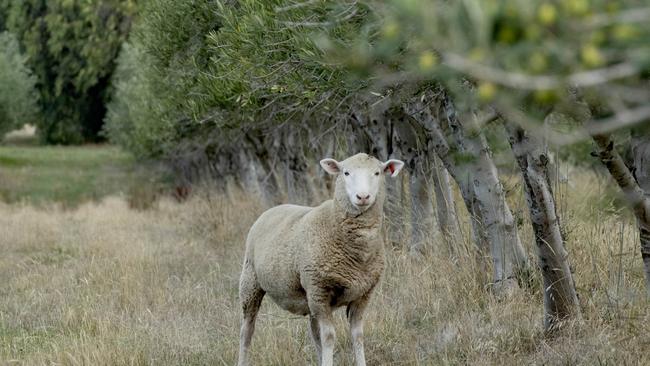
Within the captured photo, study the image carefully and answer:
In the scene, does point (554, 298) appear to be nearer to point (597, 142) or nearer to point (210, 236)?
point (597, 142)

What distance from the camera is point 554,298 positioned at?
711 centimetres

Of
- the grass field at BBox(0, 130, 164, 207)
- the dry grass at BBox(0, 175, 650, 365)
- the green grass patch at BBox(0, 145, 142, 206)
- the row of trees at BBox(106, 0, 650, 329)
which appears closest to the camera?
the row of trees at BBox(106, 0, 650, 329)

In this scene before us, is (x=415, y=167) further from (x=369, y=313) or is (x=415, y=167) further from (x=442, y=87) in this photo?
(x=442, y=87)

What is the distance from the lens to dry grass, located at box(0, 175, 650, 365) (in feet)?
23.1

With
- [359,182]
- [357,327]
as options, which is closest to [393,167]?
[359,182]

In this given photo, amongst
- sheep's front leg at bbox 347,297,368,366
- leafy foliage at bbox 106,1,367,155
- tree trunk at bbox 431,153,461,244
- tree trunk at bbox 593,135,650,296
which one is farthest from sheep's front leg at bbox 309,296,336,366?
tree trunk at bbox 431,153,461,244

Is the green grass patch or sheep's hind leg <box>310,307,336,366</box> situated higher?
sheep's hind leg <box>310,307,336,366</box>

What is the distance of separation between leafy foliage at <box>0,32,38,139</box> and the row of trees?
25680mm

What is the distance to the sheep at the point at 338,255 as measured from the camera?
6801mm

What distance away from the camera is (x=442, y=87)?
685cm

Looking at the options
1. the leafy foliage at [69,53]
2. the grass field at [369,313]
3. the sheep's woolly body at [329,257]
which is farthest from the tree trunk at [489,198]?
the leafy foliage at [69,53]

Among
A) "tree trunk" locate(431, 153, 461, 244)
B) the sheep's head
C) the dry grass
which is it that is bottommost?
the dry grass

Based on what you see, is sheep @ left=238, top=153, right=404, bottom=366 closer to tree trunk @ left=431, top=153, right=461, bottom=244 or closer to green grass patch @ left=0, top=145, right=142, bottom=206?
tree trunk @ left=431, top=153, right=461, bottom=244

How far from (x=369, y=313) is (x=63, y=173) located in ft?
137
